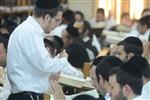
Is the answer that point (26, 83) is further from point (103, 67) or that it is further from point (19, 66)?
point (103, 67)

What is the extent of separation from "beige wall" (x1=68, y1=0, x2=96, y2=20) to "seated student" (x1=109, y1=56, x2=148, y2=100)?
263 inches

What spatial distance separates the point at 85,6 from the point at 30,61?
247 inches

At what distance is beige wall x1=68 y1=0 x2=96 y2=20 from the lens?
9.82 metres

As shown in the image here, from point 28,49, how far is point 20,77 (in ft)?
0.71

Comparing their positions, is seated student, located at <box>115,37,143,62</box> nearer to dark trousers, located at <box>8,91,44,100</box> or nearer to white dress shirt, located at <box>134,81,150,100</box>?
dark trousers, located at <box>8,91,44,100</box>

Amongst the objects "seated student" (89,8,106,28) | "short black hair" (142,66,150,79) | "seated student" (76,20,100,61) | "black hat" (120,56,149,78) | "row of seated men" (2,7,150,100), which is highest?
"black hat" (120,56,149,78)

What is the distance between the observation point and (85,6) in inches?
388

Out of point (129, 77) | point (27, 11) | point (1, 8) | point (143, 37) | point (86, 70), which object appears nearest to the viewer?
point (129, 77)

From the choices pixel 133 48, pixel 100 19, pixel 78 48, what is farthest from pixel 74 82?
pixel 100 19

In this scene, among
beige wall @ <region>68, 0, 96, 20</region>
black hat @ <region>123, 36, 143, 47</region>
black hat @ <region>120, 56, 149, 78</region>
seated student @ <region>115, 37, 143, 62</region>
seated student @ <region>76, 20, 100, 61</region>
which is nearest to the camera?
black hat @ <region>120, 56, 149, 78</region>

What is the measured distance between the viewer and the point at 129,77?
9.89ft

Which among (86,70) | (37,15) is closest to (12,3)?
(86,70)

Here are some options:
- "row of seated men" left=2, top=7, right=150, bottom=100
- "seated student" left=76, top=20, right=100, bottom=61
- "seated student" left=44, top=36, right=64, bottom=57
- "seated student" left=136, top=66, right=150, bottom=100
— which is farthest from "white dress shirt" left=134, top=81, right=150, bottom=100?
"seated student" left=76, top=20, right=100, bottom=61

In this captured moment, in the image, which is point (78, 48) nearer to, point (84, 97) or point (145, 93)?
point (84, 97)
